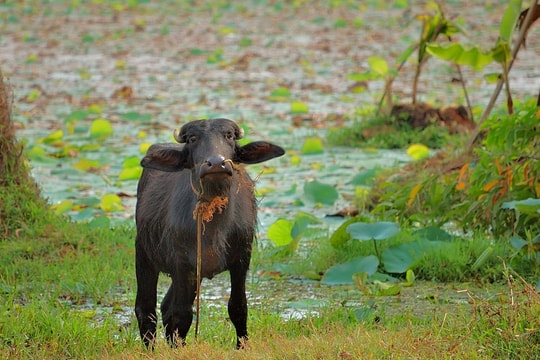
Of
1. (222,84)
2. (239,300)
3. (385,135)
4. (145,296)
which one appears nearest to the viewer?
(239,300)

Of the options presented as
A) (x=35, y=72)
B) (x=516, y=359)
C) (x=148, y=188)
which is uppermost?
(x=148, y=188)

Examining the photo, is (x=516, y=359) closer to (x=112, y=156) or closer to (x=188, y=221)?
(x=188, y=221)

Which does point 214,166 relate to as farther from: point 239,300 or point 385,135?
point 385,135

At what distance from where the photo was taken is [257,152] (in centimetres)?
509

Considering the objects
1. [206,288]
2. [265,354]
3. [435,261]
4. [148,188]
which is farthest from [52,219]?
[265,354]

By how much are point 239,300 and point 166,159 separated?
2.60ft

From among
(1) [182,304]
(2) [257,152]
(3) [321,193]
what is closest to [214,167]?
(2) [257,152]

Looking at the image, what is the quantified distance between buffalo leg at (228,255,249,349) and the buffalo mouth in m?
0.74

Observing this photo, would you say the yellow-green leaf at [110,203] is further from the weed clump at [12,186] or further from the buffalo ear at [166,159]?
the buffalo ear at [166,159]

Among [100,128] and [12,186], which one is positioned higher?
[12,186]

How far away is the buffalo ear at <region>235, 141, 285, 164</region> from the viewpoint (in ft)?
16.6

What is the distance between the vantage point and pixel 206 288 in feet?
22.5

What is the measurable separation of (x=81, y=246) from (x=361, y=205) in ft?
7.53

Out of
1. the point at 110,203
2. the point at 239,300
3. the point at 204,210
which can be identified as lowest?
the point at 110,203
